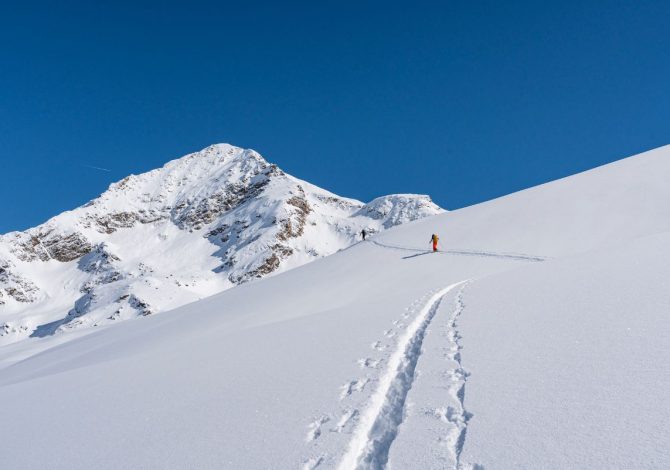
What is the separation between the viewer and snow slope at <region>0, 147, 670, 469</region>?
4094mm

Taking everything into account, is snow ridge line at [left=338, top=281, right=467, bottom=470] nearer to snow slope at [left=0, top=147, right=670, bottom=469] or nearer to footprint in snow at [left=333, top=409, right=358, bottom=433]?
snow slope at [left=0, top=147, right=670, bottom=469]

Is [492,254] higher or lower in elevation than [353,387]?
higher

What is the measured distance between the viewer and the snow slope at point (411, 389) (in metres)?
4.09

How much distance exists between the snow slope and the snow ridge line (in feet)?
0.07

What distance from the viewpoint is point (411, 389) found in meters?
5.66

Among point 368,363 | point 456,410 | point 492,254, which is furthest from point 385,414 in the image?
point 492,254

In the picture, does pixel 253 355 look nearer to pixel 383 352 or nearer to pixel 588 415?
pixel 383 352

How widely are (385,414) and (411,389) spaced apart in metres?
0.68

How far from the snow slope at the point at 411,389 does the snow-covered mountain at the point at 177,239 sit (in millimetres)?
92064

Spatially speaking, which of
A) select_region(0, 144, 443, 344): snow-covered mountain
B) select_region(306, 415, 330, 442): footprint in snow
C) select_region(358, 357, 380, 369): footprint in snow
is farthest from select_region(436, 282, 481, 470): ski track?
select_region(0, 144, 443, 344): snow-covered mountain

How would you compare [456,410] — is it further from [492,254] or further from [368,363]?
[492,254]

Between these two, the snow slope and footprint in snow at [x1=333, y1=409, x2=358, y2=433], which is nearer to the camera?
the snow slope

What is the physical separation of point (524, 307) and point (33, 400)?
991 cm

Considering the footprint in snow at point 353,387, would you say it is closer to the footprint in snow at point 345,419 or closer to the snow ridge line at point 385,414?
the snow ridge line at point 385,414
